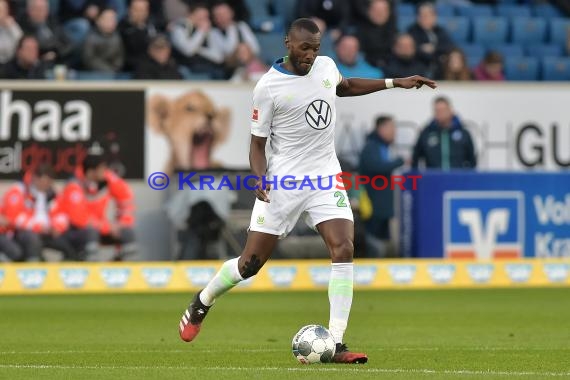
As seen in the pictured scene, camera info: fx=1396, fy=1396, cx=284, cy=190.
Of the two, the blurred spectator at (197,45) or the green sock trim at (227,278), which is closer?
the green sock trim at (227,278)

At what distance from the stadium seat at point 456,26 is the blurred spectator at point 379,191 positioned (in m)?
3.90

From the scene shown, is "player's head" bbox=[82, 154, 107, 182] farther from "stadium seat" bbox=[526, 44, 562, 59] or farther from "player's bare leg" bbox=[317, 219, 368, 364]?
"player's bare leg" bbox=[317, 219, 368, 364]

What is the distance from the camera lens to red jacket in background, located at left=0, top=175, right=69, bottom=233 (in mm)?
18016

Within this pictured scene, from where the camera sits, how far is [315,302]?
615 inches

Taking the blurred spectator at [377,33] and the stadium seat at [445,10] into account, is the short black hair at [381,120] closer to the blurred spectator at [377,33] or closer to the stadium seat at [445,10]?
the blurred spectator at [377,33]

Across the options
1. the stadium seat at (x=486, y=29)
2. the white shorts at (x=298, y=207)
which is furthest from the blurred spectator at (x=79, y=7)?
the white shorts at (x=298, y=207)

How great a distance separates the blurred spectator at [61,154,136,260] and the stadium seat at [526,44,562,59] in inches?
301

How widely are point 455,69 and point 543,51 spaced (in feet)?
10.0

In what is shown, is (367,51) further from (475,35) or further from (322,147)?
(322,147)

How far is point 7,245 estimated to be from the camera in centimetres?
1803

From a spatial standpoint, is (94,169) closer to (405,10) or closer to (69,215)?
(69,215)

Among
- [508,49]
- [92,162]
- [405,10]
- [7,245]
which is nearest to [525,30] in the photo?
[508,49]

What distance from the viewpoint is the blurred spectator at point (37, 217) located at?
1800 cm

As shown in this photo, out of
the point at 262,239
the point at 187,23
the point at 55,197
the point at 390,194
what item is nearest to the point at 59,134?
the point at 55,197
